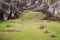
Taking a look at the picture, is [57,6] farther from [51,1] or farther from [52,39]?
[52,39]

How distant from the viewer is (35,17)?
141ft

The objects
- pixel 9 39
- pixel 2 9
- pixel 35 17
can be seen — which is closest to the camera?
pixel 9 39

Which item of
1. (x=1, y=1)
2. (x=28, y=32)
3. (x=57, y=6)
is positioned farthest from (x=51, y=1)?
(x=28, y=32)

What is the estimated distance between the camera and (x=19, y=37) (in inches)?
930

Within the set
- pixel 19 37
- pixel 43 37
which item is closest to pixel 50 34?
pixel 43 37

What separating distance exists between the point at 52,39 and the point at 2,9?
62.0 feet

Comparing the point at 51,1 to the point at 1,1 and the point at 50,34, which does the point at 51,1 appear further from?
the point at 50,34

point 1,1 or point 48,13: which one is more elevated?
point 1,1

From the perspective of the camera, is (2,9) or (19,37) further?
(2,9)

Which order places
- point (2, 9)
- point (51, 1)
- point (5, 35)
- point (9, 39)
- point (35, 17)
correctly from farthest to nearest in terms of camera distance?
1. point (51, 1)
2. point (35, 17)
3. point (2, 9)
4. point (5, 35)
5. point (9, 39)

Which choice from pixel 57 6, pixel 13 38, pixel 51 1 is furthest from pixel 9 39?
pixel 51 1

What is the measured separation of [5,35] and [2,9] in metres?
15.7

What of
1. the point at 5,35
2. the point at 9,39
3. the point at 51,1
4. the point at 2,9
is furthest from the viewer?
the point at 51,1

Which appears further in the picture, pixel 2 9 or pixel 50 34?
pixel 2 9
